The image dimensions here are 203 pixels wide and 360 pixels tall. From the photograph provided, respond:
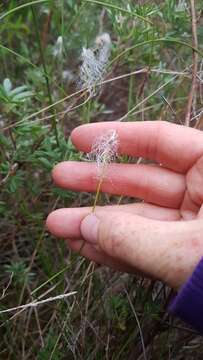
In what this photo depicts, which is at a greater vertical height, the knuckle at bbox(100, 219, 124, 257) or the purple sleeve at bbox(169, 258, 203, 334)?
the knuckle at bbox(100, 219, 124, 257)

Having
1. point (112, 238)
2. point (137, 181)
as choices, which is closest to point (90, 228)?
point (112, 238)

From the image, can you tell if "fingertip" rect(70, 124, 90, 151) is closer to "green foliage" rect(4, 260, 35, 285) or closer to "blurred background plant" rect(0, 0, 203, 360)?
"blurred background plant" rect(0, 0, 203, 360)

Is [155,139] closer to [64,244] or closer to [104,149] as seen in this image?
[104,149]

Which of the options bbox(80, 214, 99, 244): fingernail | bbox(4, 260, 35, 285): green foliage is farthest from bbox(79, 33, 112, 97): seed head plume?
bbox(4, 260, 35, 285): green foliage

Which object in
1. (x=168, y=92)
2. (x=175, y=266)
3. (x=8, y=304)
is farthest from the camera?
(x=168, y=92)

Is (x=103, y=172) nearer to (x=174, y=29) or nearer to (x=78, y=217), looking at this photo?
(x=78, y=217)

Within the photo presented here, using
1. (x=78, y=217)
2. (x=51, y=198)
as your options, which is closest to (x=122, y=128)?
(x=78, y=217)
